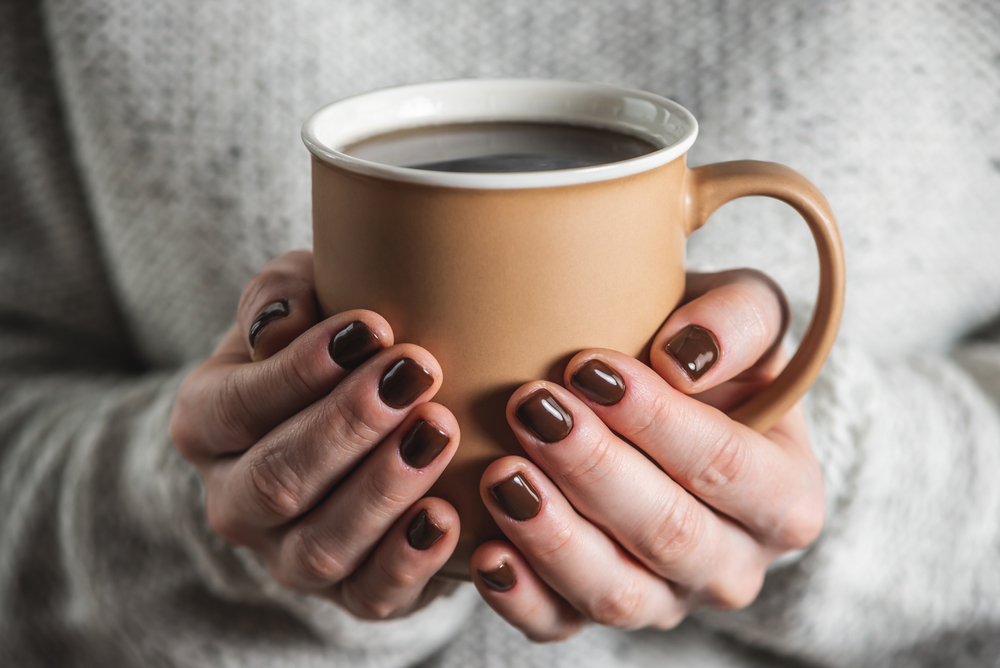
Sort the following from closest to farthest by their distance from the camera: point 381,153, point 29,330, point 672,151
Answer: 1. point 672,151
2. point 381,153
3. point 29,330

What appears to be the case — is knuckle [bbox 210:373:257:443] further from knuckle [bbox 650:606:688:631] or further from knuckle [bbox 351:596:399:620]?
knuckle [bbox 650:606:688:631]

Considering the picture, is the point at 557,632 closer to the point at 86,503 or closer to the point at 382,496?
the point at 382,496

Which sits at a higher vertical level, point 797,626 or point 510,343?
point 510,343

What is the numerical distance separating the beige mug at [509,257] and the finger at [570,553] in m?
0.02

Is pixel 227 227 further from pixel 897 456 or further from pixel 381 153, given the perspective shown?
pixel 897 456

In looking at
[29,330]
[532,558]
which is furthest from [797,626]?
[29,330]

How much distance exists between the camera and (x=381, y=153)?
1.84ft

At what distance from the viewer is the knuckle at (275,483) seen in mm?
546

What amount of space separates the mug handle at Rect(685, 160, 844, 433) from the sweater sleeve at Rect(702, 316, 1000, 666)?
0.96ft

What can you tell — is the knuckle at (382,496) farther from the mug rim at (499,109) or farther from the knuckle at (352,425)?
the mug rim at (499,109)

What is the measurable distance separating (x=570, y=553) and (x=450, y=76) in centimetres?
71

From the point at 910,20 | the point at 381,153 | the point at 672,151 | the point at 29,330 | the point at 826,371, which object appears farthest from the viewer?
the point at 29,330

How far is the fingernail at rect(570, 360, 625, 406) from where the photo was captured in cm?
46

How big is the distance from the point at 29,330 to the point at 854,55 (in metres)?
1.29
